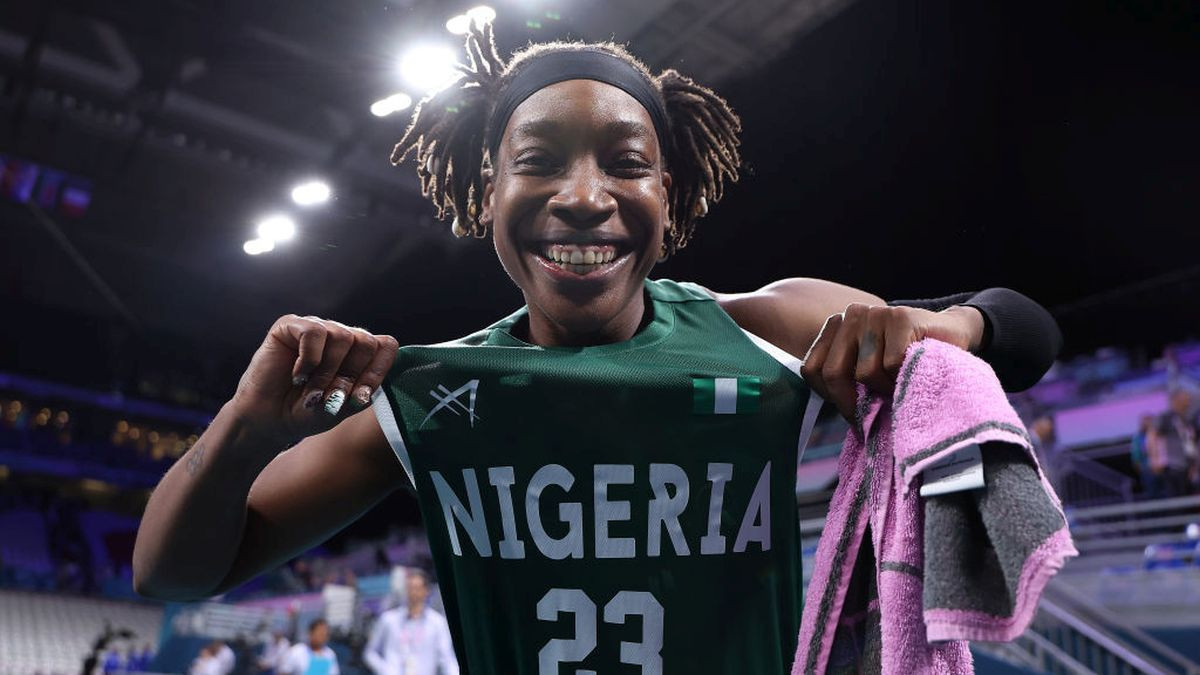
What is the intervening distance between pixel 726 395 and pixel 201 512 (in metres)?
0.84

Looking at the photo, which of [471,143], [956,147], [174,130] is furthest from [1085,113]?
[174,130]

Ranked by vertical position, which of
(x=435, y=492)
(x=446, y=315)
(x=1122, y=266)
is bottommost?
(x=435, y=492)

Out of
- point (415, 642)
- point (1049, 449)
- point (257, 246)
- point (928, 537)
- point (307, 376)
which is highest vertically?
point (257, 246)

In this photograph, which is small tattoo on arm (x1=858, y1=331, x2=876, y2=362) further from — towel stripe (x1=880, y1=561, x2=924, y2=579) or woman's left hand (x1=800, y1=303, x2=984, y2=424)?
towel stripe (x1=880, y1=561, x2=924, y2=579)

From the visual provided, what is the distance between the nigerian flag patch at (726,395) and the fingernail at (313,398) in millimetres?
591

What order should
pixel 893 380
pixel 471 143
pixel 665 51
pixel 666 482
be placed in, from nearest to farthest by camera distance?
pixel 893 380
pixel 666 482
pixel 471 143
pixel 665 51

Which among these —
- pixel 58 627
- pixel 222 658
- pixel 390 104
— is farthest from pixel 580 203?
pixel 58 627

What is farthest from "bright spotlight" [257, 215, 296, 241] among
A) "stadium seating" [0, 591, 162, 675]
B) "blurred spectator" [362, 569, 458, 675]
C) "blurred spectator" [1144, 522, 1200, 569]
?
"blurred spectator" [1144, 522, 1200, 569]

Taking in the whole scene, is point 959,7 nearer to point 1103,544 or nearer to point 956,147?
point 956,147

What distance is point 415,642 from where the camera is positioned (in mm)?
6309

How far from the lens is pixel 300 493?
1.64 m

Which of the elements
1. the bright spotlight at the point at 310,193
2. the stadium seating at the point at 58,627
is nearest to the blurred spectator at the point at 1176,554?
the bright spotlight at the point at 310,193

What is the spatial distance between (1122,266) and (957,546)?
9.42m

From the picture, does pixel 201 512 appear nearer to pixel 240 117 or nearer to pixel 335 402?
pixel 335 402
